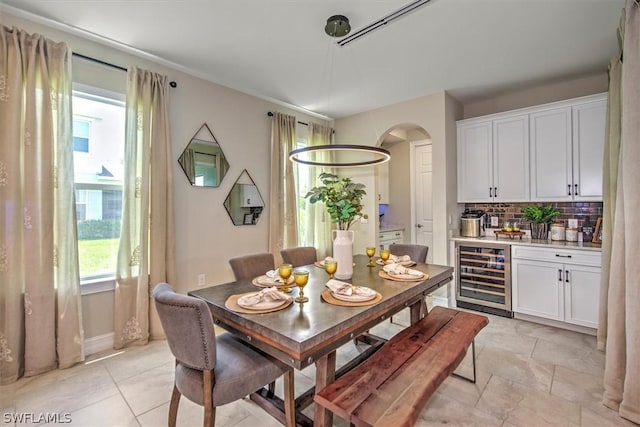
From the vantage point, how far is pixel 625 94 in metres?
1.80

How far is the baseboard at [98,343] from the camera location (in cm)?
257

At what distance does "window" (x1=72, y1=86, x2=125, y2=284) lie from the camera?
2607 millimetres

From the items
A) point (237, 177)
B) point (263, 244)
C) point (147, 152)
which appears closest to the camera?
point (147, 152)

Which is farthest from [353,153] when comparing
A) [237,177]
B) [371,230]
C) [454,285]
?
[454,285]

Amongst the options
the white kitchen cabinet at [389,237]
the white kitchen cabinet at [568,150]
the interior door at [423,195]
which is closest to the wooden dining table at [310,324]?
the white kitchen cabinet at [568,150]

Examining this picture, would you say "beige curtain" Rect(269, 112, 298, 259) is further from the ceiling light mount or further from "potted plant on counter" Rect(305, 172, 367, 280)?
"potted plant on counter" Rect(305, 172, 367, 280)

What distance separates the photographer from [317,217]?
4605 mm

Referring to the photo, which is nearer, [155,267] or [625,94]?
[625,94]

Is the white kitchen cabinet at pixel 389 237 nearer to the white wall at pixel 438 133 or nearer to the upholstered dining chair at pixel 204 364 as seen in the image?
Result: the white wall at pixel 438 133

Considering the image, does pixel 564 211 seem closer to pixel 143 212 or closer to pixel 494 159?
pixel 494 159

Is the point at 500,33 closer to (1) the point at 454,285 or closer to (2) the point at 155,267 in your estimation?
(1) the point at 454,285

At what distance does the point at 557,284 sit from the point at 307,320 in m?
3.10

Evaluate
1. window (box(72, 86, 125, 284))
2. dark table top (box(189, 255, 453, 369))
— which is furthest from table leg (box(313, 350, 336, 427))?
window (box(72, 86, 125, 284))

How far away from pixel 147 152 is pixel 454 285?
3.91 metres
